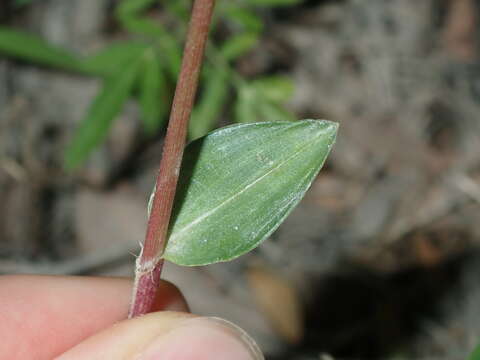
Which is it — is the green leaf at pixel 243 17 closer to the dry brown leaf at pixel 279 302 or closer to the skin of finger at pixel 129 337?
the dry brown leaf at pixel 279 302

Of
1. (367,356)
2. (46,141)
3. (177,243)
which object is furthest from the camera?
(46,141)

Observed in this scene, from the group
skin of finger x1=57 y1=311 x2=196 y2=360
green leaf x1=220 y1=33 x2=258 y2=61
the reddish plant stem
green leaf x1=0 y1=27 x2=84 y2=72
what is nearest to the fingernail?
skin of finger x1=57 y1=311 x2=196 y2=360

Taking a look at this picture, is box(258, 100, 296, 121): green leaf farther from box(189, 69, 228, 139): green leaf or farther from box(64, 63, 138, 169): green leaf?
box(64, 63, 138, 169): green leaf

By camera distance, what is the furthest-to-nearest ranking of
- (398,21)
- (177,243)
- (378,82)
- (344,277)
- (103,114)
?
(398,21) → (378,82) → (344,277) → (103,114) → (177,243)

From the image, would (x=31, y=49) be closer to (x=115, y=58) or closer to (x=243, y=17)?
(x=115, y=58)

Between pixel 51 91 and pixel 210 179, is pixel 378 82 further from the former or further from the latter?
pixel 210 179

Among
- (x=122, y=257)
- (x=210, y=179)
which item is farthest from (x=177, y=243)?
(x=122, y=257)

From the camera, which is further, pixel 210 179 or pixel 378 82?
pixel 378 82

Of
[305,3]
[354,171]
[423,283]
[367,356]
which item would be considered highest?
[305,3]
